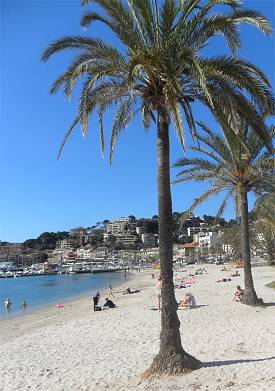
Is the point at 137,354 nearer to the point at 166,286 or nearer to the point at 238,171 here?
the point at 166,286

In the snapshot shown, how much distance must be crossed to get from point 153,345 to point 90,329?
4.95 m

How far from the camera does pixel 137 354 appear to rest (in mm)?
12023

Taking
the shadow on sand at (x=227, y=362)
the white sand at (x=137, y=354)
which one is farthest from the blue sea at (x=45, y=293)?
the shadow on sand at (x=227, y=362)

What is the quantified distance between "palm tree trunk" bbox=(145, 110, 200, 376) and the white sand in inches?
13.7

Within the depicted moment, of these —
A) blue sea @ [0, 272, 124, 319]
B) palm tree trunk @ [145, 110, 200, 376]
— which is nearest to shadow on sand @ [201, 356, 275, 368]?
palm tree trunk @ [145, 110, 200, 376]

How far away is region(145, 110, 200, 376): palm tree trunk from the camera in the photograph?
30.8 ft

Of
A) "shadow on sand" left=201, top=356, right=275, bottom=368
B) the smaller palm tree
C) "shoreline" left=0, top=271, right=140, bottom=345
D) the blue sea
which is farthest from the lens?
the blue sea

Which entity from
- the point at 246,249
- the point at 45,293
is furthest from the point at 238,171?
the point at 45,293

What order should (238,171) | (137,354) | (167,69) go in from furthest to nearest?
(238,171)
(137,354)
(167,69)

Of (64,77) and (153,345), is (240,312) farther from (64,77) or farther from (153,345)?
(64,77)

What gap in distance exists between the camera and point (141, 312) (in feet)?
71.4

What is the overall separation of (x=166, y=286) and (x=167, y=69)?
4235mm

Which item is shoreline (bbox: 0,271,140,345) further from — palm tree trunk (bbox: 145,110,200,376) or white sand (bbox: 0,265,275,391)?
palm tree trunk (bbox: 145,110,200,376)

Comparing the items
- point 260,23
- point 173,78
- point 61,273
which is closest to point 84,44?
point 173,78
